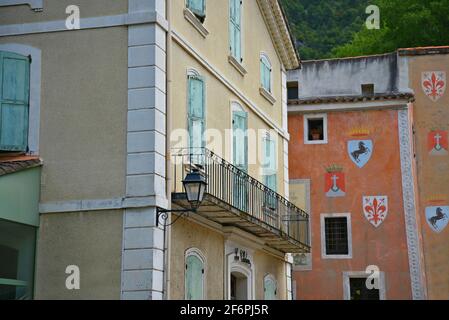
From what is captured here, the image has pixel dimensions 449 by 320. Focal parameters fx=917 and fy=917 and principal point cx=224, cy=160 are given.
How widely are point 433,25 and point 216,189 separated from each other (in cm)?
2573

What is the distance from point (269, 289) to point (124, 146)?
780 cm

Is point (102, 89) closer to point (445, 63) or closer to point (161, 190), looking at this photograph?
point (161, 190)

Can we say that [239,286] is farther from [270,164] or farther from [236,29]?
[236,29]

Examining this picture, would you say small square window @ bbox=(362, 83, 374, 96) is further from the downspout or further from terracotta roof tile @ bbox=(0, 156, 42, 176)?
terracotta roof tile @ bbox=(0, 156, 42, 176)

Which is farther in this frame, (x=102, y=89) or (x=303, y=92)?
(x=303, y=92)

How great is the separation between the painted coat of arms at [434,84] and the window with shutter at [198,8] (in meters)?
14.0

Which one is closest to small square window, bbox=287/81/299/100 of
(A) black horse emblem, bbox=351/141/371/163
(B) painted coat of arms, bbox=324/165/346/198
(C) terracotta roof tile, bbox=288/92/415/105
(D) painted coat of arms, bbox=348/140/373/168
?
(C) terracotta roof tile, bbox=288/92/415/105

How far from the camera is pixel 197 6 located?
18.0 metres

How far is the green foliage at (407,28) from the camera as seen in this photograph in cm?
4009

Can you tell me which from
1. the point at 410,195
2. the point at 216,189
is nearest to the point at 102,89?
the point at 216,189

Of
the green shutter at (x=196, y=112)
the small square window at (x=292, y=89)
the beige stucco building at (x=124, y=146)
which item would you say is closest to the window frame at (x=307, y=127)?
the small square window at (x=292, y=89)

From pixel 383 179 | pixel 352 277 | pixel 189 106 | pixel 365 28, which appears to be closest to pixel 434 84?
pixel 383 179

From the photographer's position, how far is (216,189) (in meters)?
17.2

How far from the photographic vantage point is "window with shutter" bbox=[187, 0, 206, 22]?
1767 centimetres
